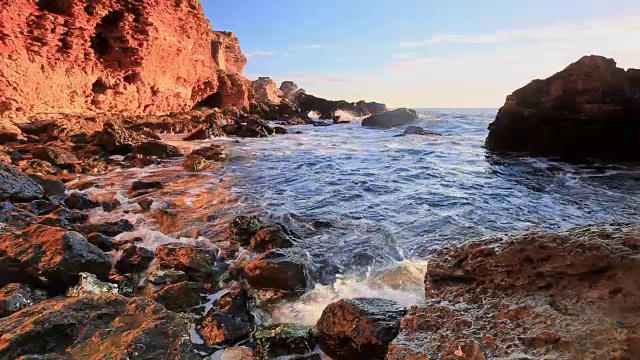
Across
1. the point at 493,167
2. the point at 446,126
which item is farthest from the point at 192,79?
the point at 493,167

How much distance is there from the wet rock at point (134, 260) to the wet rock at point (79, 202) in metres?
3.06

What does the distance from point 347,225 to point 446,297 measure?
408cm

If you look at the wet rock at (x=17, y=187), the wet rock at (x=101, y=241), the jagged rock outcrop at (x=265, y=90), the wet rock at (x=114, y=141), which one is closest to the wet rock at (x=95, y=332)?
the wet rock at (x=101, y=241)

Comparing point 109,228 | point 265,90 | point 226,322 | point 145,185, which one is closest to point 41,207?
point 109,228

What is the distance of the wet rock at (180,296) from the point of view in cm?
394

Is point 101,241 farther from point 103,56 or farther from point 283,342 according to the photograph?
point 103,56

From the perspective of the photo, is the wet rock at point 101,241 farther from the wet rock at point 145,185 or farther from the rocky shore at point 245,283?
the wet rock at point 145,185

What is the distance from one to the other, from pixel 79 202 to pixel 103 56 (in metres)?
15.9

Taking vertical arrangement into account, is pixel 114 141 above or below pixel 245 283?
above

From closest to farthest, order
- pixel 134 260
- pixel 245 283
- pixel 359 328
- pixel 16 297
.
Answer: pixel 359 328 → pixel 16 297 → pixel 245 283 → pixel 134 260

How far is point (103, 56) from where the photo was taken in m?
19.7

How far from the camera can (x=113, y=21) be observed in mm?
20422

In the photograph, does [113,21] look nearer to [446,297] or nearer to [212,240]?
[212,240]

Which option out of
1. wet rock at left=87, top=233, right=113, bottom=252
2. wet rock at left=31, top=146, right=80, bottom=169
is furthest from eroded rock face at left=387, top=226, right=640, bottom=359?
wet rock at left=31, top=146, right=80, bottom=169
